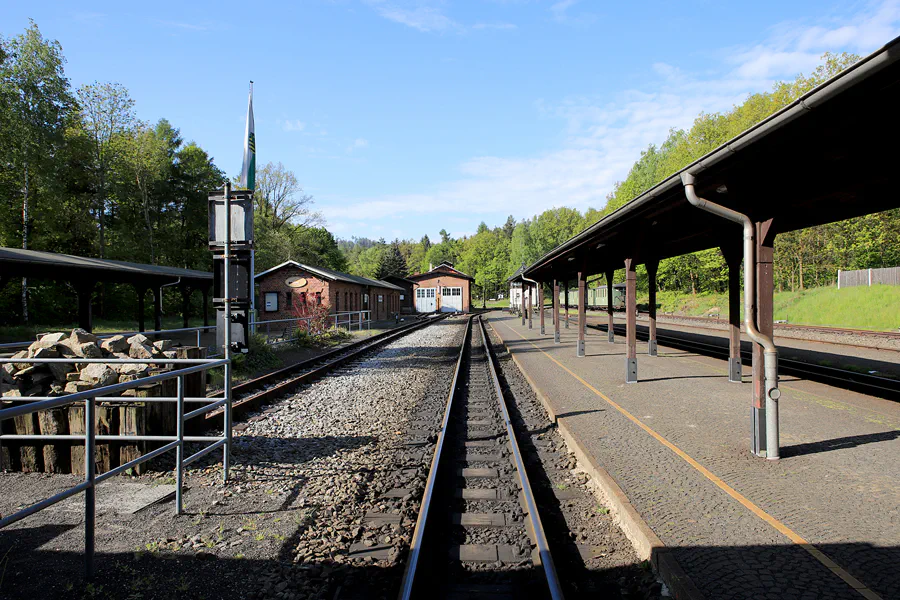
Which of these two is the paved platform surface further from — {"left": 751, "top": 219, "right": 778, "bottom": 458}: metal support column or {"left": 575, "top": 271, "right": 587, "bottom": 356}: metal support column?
{"left": 575, "top": 271, "right": 587, "bottom": 356}: metal support column

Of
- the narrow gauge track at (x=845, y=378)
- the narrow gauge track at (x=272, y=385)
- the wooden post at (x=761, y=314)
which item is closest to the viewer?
the wooden post at (x=761, y=314)

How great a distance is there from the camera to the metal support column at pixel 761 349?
566 cm

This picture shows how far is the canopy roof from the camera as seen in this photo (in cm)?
1184

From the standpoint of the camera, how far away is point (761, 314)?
19.0ft

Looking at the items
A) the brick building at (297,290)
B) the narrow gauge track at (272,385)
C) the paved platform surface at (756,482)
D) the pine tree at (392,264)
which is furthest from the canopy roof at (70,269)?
the pine tree at (392,264)

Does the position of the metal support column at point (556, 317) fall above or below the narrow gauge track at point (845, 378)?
above

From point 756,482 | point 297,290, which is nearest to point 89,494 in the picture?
point 756,482

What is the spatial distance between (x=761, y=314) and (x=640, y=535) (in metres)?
3.28

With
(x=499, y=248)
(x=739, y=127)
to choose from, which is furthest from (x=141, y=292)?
(x=499, y=248)

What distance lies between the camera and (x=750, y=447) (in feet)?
19.8

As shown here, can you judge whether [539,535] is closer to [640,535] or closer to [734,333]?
[640,535]

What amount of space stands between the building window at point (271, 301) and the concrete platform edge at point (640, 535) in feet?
93.9

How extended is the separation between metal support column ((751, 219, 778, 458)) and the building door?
2268 inches

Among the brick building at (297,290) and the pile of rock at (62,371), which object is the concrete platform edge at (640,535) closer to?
the pile of rock at (62,371)
